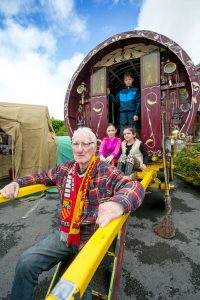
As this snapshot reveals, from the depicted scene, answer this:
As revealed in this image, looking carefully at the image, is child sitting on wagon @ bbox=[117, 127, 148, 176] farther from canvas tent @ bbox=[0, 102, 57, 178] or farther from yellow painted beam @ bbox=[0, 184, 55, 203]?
canvas tent @ bbox=[0, 102, 57, 178]

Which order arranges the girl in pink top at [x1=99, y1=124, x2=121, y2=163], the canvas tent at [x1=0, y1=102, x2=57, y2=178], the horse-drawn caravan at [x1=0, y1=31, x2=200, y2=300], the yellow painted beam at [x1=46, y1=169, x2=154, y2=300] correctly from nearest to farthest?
the yellow painted beam at [x1=46, y1=169, x2=154, y2=300] < the horse-drawn caravan at [x1=0, y1=31, x2=200, y2=300] < the girl in pink top at [x1=99, y1=124, x2=121, y2=163] < the canvas tent at [x1=0, y1=102, x2=57, y2=178]

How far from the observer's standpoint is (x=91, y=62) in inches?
155

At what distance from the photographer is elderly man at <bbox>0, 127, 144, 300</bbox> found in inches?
51.9

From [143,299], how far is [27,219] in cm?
270

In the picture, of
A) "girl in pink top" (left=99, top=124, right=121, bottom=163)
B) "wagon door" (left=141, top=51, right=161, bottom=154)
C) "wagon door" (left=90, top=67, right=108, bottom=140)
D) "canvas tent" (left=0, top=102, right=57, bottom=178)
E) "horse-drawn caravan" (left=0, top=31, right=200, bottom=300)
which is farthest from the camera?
"canvas tent" (left=0, top=102, right=57, bottom=178)

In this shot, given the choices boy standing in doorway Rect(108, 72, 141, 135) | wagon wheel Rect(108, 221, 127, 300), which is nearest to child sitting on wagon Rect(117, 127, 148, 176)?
boy standing in doorway Rect(108, 72, 141, 135)

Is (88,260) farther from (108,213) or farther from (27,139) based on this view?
(27,139)

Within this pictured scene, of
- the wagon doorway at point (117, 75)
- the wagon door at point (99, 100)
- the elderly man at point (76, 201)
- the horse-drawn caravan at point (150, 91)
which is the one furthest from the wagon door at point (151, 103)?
the elderly man at point (76, 201)

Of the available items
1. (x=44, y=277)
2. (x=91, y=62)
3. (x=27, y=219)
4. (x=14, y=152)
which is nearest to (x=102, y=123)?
(x=91, y=62)

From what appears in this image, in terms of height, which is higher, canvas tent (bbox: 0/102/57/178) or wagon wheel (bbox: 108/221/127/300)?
canvas tent (bbox: 0/102/57/178)

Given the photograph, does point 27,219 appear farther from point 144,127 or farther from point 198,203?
point 198,203

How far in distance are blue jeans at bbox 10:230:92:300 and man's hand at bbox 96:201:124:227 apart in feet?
2.25

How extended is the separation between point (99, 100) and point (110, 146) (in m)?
0.98

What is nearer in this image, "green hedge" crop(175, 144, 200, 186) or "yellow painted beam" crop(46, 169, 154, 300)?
"yellow painted beam" crop(46, 169, 154, 300)
